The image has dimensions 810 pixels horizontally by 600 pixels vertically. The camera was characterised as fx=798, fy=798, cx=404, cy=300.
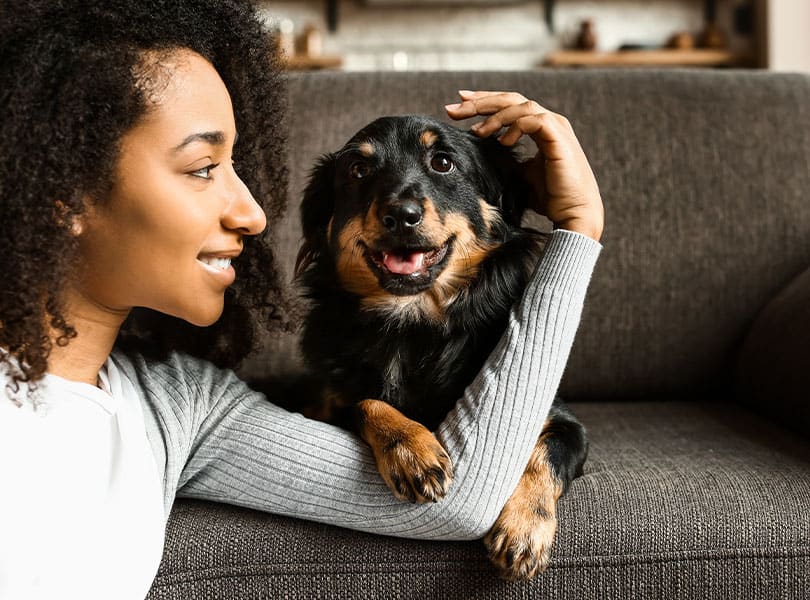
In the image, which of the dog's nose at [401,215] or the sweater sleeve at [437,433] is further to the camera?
the dog's nose at [401,215]

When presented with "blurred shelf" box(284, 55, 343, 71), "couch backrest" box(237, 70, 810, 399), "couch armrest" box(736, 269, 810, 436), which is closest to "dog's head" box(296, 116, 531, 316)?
"couch backrest" box(237, 70, 810, 399)

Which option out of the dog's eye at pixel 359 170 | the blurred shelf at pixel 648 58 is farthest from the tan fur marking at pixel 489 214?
the blurred shelf at pixel 648 58

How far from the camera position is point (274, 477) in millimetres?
1169

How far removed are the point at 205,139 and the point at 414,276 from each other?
16.7 inches

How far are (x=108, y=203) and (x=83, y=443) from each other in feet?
1.04

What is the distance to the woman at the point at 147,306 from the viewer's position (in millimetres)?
997

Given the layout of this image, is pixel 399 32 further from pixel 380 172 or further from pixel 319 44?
pixel 380 172

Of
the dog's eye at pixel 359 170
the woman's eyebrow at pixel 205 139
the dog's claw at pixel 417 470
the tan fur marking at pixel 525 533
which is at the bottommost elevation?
the tan fur marking at pixel 525 533

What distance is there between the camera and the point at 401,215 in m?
1.29

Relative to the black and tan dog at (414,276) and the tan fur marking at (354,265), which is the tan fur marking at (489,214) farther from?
the tan fur marking at (354,265)

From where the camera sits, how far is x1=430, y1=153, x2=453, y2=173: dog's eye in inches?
57.5

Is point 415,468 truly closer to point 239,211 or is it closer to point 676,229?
point 239,211

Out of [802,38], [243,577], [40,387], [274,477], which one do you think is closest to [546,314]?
[274,477]

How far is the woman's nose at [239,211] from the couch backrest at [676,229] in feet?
2.54
